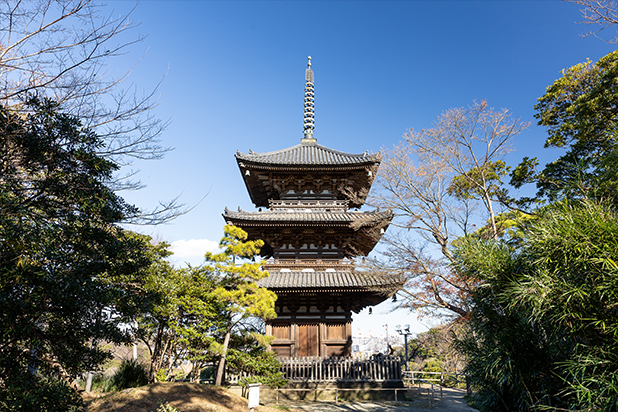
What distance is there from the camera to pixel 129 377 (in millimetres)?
12641

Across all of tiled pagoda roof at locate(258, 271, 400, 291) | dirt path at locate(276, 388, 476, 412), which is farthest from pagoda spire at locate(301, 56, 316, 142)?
dirt path at locate(276, 388, 476, 412)

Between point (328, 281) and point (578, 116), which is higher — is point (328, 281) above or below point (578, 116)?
below

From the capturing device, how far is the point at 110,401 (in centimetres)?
900

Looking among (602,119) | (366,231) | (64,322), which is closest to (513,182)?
(602,119)

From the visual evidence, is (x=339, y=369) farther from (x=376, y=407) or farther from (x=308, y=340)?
(x=376, y=407)

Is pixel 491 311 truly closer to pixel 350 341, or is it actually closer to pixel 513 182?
pixel 350 341

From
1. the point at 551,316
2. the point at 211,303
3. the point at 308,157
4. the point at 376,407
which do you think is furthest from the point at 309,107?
the point at 551,316

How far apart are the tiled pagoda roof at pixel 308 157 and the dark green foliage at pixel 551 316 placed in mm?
8940

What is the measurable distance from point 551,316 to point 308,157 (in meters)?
13.2

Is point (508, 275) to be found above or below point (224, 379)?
above

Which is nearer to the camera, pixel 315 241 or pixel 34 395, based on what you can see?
pixel 34 395

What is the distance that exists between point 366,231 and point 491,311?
7.89 metres

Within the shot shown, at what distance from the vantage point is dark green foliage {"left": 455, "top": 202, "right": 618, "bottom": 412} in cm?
470

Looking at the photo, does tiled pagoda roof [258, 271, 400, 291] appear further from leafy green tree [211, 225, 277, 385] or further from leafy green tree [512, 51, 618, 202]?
leafy green tree [512, 51, 618, 202]
